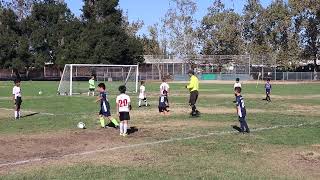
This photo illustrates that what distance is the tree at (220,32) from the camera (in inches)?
3590

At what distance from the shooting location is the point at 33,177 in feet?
30.3

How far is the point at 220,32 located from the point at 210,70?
8.38 metres

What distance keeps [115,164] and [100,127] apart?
6673 millimetres

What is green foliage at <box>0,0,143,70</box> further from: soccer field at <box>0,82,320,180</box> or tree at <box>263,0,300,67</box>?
soccer field at <box>0,82,320,180</box>

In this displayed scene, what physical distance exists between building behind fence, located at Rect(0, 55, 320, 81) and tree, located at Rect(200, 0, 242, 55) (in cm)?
704

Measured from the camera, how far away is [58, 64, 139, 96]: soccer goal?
43.0 metres

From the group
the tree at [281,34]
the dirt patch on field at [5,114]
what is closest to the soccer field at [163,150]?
the dirt patch on field at [5,114]

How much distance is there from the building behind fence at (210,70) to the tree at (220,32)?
7.04m

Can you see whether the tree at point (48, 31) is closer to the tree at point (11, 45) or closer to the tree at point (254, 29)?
the tree at point (11, 45)

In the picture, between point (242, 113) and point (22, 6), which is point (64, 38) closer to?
point (22, 6)

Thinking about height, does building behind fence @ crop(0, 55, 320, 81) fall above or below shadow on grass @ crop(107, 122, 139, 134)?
above

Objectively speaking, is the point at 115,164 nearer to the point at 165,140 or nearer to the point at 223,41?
the point at 165,140

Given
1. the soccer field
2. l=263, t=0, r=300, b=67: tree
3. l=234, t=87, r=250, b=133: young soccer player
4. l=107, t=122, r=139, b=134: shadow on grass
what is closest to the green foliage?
l=263, t=0, r=300, b=67: tree

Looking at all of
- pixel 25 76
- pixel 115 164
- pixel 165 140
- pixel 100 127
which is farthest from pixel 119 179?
pixel 25 76
